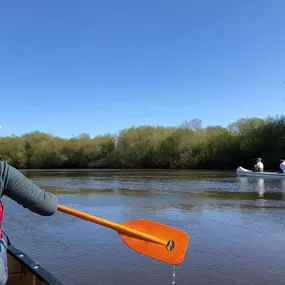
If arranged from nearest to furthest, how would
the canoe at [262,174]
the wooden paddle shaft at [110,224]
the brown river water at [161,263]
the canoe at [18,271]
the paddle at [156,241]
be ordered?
the wooden paddle shaft at [110,224]
the paddle at [156,241]
the canoe at [18,271]
the brown river water at [161,263]
the canoe at [262,174]

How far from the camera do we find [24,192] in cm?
250

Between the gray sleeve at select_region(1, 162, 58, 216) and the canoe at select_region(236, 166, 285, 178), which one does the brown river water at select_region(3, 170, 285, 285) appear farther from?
the canoe at select_region(236, 166, 285, 178)

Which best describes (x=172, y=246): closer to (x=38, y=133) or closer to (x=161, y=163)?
(x=161, y=163)

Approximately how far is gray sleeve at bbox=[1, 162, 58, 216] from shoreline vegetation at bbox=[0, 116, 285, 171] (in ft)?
Answer: 129

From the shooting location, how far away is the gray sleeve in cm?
242

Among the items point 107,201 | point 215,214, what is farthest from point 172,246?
point 107,201

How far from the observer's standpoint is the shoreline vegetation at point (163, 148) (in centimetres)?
5069

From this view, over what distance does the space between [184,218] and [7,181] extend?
9.15m

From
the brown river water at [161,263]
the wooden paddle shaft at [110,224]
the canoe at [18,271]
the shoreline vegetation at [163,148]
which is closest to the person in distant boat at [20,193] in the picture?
the wooden paddle shaft at [110,224]

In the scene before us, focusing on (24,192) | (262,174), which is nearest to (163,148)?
(262,174)

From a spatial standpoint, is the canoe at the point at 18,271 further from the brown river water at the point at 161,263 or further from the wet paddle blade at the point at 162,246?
the brown river water at the point at 161,263

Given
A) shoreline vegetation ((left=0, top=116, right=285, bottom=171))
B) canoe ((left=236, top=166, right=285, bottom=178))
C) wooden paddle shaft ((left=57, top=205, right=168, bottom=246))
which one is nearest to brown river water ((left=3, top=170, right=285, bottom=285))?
wooden paddle shaft ((left=57, top=205, right=168, bottom=246))

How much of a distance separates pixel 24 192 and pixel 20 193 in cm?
3

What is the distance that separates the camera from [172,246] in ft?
13.0
